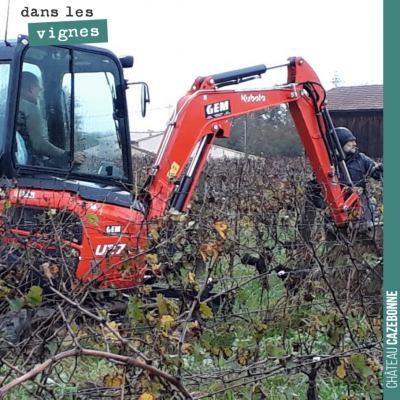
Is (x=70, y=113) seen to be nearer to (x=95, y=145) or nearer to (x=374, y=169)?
(x=95, y=145)

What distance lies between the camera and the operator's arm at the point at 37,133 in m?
5.17

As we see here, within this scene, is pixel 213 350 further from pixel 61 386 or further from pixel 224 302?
pixel 224 302

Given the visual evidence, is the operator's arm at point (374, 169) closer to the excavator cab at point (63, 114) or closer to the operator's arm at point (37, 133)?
the excavator cab at point (63, 114)

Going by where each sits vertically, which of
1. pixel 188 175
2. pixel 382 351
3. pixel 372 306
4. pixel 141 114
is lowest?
pixel 372 306

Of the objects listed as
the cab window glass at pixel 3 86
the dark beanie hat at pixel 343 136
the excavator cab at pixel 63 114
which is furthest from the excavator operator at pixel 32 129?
the dark beanie hat at pixel 343 136

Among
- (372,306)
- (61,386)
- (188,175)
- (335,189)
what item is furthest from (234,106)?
(61,386)

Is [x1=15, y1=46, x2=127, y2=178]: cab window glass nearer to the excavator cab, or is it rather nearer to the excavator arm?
the excavator cab

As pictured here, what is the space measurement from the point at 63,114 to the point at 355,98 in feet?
80.0

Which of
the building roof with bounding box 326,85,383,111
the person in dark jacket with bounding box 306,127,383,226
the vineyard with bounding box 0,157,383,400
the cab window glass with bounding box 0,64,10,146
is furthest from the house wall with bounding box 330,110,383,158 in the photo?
the cab window glass with bounding box 0,64,10,146

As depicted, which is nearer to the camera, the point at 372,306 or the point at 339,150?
the point at 372,306

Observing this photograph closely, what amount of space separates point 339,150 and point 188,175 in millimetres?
Answer: 1808

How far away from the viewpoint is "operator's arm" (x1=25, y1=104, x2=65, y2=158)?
517 centimetres

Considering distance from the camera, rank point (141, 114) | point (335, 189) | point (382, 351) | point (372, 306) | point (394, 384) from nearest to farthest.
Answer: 1. point (394, 384)
2. point (382, 351)
3. point (372, 306)
4. point (141, 114)
5. point (335, 189)

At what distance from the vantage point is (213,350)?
10.9 feet
